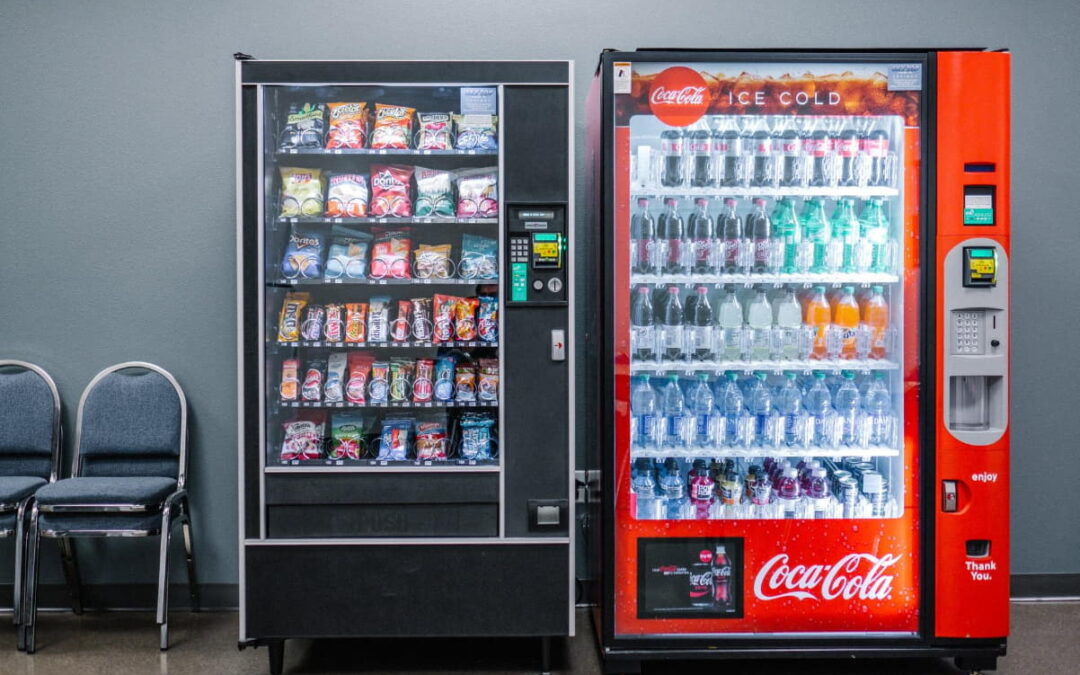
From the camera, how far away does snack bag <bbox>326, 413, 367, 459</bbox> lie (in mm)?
2963

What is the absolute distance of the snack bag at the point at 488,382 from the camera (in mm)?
2936

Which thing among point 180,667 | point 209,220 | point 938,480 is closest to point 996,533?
point 938,480

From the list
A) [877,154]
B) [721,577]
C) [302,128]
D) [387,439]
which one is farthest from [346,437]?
[877,154]

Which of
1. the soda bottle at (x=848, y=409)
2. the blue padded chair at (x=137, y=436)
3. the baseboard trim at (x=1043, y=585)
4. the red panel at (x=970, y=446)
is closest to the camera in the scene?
the red panel at (x=970, y=446)

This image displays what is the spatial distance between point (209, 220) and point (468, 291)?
139 cm

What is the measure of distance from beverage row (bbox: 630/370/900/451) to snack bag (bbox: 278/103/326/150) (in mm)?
1532

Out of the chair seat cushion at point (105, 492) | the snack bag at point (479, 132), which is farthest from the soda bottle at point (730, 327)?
the chair seat cushion at point (105, 492)

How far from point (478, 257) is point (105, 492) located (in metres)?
1.74

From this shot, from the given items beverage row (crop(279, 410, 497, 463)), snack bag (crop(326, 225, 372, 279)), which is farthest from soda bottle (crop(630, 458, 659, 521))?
snack bag (crop(326, 225, 372, 279))

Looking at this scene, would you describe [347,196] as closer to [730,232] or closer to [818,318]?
[730,232]

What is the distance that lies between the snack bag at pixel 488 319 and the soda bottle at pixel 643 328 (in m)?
0.51

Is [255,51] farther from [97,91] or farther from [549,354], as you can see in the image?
[549,354]

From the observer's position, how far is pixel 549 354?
2807 mm

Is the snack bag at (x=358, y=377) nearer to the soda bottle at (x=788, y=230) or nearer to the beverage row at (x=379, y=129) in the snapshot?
the beverage row at (x=379, y=129)
